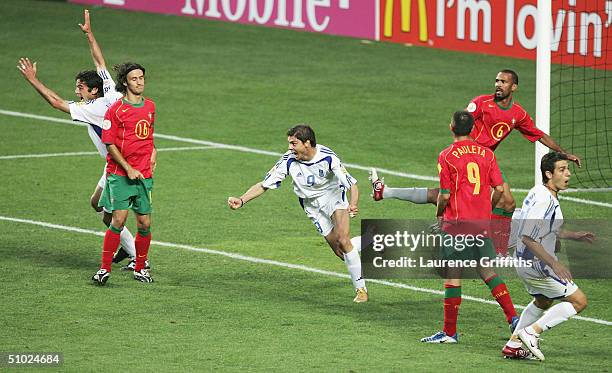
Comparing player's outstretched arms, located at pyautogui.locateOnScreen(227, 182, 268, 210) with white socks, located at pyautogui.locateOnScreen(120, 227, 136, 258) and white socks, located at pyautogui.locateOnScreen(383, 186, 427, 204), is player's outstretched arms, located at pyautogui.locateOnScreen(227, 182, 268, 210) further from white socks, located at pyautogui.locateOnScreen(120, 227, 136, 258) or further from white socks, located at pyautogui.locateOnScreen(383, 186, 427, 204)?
white socks, located at pyautogui.locateOnScreen(383, 186, 427, 204)

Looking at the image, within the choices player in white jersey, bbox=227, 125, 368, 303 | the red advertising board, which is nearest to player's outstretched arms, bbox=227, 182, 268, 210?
player in white jersey, bbox=227, 125, 368, 303

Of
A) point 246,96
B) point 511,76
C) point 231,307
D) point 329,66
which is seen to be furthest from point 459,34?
point 231,307

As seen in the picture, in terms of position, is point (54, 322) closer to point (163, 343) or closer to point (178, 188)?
point (163, 343)

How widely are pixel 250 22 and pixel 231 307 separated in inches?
724

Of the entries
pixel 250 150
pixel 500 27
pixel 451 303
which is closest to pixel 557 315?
pixel 451 303

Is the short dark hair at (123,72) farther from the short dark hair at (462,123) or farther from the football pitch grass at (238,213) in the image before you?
the short dark hair at (462,123)

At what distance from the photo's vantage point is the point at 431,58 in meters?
26.3

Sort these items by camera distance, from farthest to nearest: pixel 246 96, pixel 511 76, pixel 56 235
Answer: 1. pixel 246 96
2. pixel 56 235
3. pixel 511 76

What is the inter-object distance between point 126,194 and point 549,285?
14.3 feet

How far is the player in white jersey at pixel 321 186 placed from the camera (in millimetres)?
12016

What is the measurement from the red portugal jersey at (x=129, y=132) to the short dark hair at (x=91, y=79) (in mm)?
697

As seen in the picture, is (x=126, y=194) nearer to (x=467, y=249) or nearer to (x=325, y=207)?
(x=325, y=207)

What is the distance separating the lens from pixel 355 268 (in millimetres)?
12273

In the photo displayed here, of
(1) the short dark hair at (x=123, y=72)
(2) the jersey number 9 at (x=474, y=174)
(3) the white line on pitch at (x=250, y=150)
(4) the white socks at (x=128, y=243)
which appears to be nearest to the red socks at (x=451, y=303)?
(2) the jersey number 9 at (x=474, y=174)
